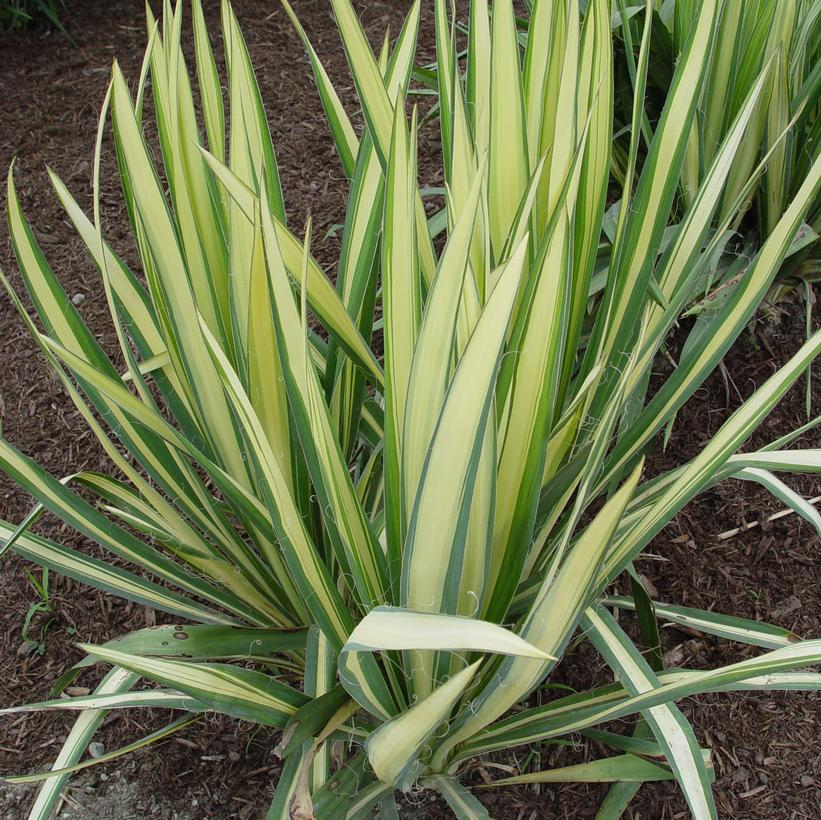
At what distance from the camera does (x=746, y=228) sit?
4.36ft

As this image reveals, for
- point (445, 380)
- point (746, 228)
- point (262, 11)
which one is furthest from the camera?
point (262, 11)

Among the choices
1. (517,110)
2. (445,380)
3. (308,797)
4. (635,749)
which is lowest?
(635,749)

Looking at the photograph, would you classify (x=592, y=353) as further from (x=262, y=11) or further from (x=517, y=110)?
(x=262, y=11)

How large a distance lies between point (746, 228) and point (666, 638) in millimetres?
688

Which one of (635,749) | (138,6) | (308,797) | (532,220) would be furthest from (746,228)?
(138,6)

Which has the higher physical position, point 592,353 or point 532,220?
point 532,220

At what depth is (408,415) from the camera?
1.95 feet

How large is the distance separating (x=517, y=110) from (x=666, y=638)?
0.70 meters

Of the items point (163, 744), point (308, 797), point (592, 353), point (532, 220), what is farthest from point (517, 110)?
point (163, 744)

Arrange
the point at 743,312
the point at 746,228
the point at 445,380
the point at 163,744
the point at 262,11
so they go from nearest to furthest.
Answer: the point at 445,380 → the point at 743,312 → the point at 163,744 → the point at 746,228 → the point at 262,11

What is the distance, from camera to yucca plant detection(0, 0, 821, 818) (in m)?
0.58

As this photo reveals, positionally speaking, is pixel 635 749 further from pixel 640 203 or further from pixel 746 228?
pixel 746 228

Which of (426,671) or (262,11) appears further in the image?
(262,11)

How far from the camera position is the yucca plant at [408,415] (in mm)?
584
